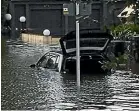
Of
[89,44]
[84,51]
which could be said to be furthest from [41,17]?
[84,51]

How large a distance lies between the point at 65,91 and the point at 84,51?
4375 mm

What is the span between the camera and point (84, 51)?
59.4ft

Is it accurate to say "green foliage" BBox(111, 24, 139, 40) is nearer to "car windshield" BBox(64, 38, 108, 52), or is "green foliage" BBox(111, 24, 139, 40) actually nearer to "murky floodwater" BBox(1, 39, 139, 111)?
"car windshield" BBox(64, 38, 108, 52)

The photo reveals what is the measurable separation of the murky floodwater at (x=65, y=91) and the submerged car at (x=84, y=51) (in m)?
0.53

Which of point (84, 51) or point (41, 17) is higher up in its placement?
point (41, 17)

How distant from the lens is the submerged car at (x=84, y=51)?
58.6 ft

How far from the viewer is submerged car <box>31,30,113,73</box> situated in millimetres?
17875

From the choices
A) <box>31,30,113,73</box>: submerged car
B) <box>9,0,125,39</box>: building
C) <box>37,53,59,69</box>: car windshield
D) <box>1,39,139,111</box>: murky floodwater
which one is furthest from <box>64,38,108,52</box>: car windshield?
<box>9,0,125,39</box>: building

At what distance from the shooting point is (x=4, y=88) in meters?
14.5

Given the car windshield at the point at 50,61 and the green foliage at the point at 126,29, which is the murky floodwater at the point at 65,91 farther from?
the green foliage at the point at 126,29

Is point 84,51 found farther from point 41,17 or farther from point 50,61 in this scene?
point 41,17

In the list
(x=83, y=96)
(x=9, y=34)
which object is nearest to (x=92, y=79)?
(x=83, y=96)

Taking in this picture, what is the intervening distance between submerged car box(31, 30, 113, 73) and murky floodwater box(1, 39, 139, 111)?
1.74 ft

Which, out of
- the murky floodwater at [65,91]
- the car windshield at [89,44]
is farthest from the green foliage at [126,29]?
the murky floodwater at [65,91]
